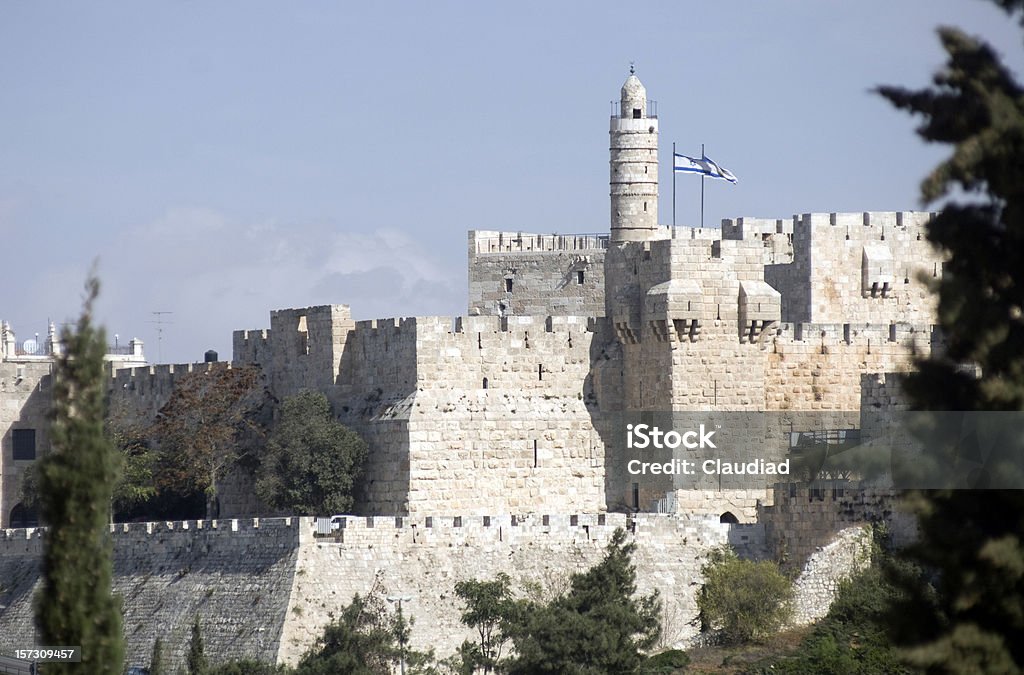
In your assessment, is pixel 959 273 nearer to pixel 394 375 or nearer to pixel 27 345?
pixel 394 375

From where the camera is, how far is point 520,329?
3978cm

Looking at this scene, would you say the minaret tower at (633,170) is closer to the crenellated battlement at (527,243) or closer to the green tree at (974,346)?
the crenellated battlement at (527,243)

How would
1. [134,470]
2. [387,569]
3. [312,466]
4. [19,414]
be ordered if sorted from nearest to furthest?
[387,569], [312,466], [134,470], [19,414]

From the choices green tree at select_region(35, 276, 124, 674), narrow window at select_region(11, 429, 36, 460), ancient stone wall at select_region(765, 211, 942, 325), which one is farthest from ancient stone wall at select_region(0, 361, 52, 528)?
green tree at select_region(35, 276, 124, 674)

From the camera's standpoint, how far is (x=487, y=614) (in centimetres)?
3491

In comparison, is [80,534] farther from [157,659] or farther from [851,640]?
[851,640]

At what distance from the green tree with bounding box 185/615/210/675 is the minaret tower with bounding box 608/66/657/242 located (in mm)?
15572

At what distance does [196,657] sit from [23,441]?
664 inches

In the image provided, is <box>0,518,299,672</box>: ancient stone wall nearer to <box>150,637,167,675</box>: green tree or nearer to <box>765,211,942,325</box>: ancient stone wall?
<box>150,637,167,675</box>: green tree

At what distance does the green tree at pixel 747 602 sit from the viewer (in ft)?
115

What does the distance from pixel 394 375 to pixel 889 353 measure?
826 cm

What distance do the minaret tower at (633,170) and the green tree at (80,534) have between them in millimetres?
28153

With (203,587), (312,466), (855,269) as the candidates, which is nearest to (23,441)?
(312,466)

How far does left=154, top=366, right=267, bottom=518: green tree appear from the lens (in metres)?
43.1
